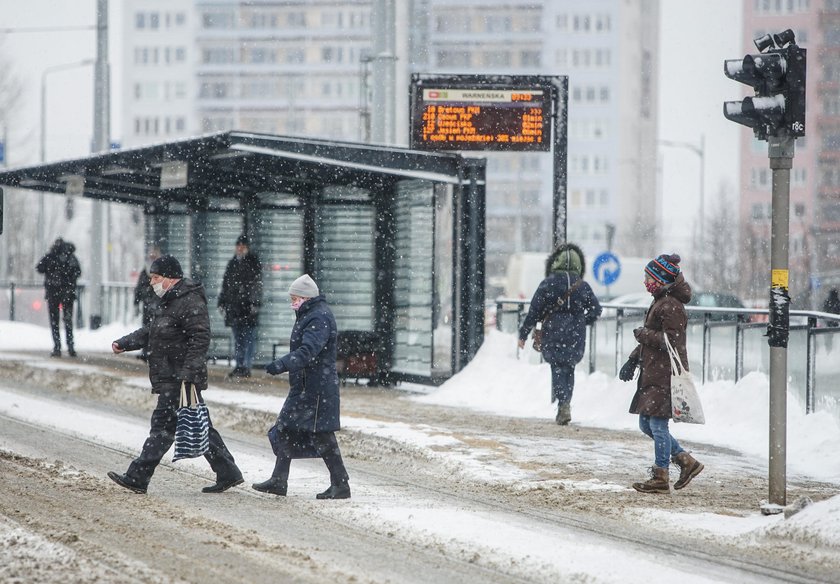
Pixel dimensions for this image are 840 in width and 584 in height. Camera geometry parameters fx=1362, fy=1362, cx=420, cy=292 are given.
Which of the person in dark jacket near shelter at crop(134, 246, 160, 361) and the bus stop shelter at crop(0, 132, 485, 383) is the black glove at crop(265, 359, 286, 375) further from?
the person in dark jacket near shelter at crop(134, 246, 160, 361)

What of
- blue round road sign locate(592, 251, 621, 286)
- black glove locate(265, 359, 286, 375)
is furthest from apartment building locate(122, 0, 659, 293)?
black glove locate(265, 359, 286, 375)

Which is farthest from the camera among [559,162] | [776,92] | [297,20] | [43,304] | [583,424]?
[297,20]

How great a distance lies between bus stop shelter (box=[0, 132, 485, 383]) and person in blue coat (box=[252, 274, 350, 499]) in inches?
255

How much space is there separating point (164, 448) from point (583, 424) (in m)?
6.20

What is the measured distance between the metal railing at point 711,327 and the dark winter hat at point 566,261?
1534 millimetres

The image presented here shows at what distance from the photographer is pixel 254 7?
415 ft

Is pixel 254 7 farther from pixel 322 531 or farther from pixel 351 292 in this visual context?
pixel 322 531

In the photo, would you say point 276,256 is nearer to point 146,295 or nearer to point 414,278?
point 146,295

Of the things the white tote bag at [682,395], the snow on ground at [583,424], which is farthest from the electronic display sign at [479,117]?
the white tote bag at [682,395]

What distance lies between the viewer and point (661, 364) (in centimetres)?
967

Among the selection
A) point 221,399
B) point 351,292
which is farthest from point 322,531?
point 351,292

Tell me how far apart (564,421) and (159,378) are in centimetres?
571

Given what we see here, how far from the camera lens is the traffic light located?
27.9ft

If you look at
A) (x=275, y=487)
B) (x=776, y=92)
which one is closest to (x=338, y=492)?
(x=275, y=487)
